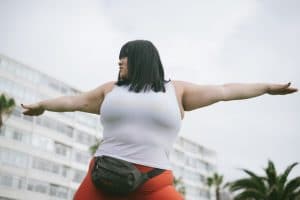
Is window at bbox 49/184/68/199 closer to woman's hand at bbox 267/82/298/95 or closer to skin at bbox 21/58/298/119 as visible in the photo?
skin at bbox 21/58/298/119

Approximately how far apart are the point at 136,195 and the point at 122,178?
11cm

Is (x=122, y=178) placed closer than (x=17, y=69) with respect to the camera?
Yes

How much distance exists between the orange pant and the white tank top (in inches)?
2.5

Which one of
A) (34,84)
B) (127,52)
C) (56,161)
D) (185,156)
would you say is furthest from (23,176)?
(127,52)

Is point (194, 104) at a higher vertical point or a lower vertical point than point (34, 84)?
lower

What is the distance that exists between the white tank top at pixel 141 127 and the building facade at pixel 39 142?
41.9 m

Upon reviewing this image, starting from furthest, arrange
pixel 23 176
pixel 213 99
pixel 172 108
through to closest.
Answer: pixel 23 176
pixel 213 99
pixel 172 108

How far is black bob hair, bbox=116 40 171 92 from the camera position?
7.95ft

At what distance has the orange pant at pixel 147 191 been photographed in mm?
2125

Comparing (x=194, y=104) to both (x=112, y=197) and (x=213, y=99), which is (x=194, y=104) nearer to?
(x=213, y=99)

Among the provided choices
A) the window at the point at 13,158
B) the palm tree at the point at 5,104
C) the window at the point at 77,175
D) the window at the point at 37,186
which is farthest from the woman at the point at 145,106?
the window at the point at 77,175

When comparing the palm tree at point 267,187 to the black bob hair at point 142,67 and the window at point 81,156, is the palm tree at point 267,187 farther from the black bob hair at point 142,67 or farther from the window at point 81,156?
the window at point 81,156

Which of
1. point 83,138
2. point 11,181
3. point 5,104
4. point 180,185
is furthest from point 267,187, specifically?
point 180,185

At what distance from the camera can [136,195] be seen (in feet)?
6.99
